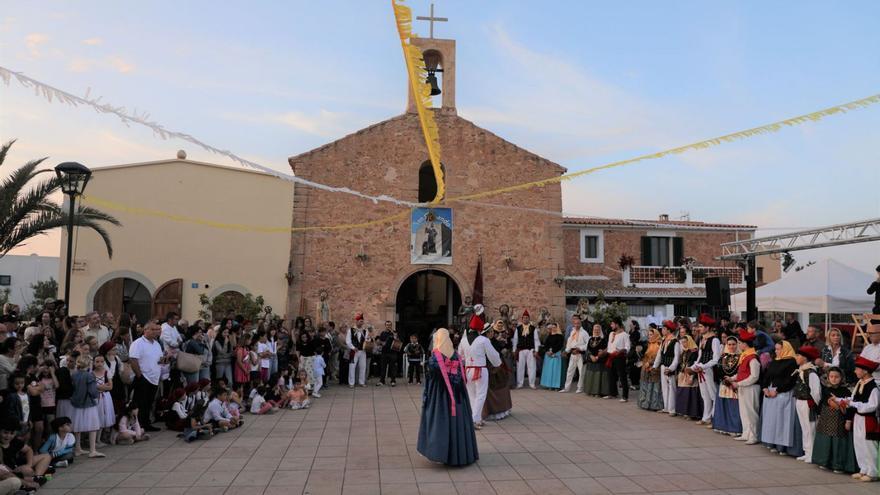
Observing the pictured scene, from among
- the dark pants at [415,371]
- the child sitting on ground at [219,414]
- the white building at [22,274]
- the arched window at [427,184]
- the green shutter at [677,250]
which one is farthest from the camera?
the white building at [22,274]

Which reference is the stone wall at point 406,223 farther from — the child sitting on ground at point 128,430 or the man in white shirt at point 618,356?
the child sitting on ground at point 128,430

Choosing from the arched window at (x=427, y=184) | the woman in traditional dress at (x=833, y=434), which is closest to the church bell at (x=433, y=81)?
the arched window at (x=427, y=184)

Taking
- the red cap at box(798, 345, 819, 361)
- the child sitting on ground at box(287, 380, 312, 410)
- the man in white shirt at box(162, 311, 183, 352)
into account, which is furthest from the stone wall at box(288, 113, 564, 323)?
the red cap at box(798, 345, 819, 361)

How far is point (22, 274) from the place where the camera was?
44781 mm

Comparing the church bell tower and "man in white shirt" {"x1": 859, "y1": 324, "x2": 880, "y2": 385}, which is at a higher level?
the church bell tower

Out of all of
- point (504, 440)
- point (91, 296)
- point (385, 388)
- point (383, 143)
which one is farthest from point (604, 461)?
point (91, 296)

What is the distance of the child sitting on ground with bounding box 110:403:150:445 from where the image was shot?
8.39 meters

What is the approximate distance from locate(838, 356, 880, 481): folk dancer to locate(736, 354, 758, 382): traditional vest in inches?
67.3

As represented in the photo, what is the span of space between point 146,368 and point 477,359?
15.5ft

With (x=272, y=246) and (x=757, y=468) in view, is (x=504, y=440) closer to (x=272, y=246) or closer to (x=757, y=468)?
(x=757, y=468)

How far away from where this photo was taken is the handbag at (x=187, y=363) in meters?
9.84

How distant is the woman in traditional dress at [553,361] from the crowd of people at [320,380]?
0.15 m

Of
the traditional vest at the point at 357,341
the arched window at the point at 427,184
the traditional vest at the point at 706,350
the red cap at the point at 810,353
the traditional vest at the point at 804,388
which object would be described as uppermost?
the arched window at the point at 427,184

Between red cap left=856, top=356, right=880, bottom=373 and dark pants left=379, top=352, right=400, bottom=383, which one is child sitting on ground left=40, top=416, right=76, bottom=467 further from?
red cap left=856, top=356, right=880, bottom=373
